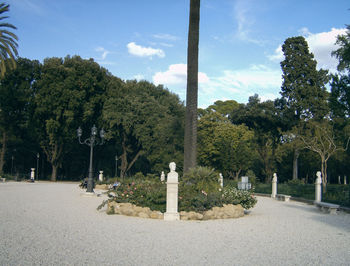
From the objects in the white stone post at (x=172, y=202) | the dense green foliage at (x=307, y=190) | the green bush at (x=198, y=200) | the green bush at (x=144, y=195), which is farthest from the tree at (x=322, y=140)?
the white stone post at (x=172, y=202)

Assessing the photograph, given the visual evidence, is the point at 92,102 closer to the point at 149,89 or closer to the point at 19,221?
the point at 149,89

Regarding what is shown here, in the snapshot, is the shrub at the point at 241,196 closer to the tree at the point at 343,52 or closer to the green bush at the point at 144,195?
the green bush at the point at 144,195

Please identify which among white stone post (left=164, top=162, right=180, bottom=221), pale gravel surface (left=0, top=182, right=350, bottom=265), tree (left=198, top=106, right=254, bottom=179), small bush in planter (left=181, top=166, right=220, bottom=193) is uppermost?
tree (left=198, top=106, right=254, bottom=179)

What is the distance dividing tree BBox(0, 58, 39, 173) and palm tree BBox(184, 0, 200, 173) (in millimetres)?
30772

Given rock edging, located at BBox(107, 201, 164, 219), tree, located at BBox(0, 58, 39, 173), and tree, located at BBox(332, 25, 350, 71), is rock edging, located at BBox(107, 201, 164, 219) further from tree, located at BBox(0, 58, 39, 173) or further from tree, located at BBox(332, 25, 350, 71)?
tree, located at BBox(0, 58, 39, 173)

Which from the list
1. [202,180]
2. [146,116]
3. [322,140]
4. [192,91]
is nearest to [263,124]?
[322,140]

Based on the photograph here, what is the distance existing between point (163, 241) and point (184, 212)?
13.4 feet

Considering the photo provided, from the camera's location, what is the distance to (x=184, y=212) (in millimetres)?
11875

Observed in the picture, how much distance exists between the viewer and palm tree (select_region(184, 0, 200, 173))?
53.4ft

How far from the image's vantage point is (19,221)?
10.1m

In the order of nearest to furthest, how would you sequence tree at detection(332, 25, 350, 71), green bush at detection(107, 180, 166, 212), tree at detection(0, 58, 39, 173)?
1. green bush at detection(107, 180, 166, 212)
2. tree at detection(332, 25, 350, 71)
3. tree at detection(0, 58, 39, 173)

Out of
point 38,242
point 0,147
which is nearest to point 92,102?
point 0,147

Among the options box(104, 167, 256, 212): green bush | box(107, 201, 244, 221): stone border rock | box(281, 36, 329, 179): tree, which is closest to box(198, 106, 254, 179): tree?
box(281, 36, 329, 179): tree

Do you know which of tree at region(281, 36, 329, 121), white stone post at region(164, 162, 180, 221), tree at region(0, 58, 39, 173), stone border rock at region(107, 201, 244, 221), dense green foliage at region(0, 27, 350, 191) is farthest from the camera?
tree at region(0, 58, 39, 173)
